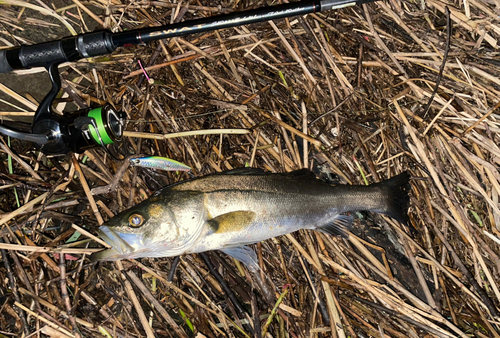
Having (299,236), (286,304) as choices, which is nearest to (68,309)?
(286,304)

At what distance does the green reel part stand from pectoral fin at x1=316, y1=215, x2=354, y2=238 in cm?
194

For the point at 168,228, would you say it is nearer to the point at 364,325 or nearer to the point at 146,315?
the point at 146,315

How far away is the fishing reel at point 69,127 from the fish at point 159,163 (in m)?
0.27

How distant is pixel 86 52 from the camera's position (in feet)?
8.41

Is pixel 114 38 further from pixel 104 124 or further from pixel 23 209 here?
pixel 23 209

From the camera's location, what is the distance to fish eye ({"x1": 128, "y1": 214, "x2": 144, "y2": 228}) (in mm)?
2432

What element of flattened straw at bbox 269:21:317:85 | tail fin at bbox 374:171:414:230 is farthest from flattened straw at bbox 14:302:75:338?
flattened straw at bbox 269:21:317:85

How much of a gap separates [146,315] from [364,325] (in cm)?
205

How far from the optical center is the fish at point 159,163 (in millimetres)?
2824

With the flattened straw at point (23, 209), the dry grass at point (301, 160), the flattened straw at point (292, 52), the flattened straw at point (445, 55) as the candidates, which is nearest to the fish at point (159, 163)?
the dry grass at point (301, 160)

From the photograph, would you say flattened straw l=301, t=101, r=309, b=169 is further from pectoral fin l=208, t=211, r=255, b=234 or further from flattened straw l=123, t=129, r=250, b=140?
pectoral fin l=208, t=211, r=255, b=234

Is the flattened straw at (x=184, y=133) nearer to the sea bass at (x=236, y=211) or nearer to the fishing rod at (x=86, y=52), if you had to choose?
the fishing rod at (x=86, y=52)

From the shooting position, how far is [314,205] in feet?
9.16

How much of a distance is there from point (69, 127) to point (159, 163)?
0.75 meters
